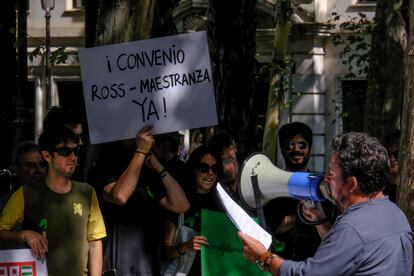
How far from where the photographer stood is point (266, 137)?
59.2ft

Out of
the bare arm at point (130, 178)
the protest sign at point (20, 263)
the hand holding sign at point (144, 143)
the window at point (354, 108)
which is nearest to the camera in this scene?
the protest sign at point (20, 263)

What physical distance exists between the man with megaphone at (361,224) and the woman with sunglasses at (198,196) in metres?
2.03

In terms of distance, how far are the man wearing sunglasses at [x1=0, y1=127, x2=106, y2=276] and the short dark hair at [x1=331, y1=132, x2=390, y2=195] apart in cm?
198

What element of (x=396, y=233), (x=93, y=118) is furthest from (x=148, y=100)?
(x=396, y=233)

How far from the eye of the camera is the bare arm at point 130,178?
6402 mm

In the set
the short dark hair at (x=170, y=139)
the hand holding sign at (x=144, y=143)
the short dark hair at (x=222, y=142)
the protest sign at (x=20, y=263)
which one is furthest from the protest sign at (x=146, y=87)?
the short dark hair at (x=170, y=139)

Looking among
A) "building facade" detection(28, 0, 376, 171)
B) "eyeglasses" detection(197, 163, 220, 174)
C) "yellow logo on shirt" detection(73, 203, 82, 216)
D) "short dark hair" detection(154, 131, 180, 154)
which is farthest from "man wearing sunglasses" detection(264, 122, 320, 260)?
"building facade" detection(28, 0, 376, 171)

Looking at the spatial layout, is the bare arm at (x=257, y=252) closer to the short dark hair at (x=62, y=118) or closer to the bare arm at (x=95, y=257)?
the bare arm at (x=95, y=257)

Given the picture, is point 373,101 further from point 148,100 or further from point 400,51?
point 148,100

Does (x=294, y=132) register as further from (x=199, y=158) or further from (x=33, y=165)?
(x=33, y=165)

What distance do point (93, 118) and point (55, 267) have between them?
3.48 feet

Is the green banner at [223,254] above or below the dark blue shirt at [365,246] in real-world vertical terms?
below

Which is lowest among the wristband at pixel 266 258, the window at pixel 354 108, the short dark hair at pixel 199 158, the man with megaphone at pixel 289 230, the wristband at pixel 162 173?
the window at pixel 354 108

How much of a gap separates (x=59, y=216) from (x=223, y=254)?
3.56 feet
